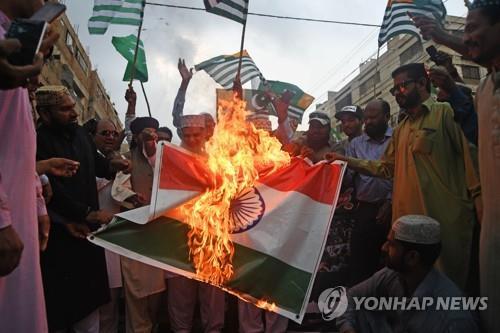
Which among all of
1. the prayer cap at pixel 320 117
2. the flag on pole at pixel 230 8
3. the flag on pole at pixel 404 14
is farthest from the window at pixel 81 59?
the prayer cap at pixel 320 117

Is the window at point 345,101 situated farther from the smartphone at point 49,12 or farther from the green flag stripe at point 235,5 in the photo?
the smartphone at point 49,12

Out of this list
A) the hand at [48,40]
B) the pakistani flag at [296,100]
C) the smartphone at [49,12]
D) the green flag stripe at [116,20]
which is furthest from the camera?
the pakistani flag at [296,100]

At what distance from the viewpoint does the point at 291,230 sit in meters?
3.63

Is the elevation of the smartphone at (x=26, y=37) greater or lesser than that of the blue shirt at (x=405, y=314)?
greater

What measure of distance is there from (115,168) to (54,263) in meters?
1.10

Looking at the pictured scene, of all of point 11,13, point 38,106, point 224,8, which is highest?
point 224,8

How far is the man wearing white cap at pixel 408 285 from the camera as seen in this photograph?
2876 mm

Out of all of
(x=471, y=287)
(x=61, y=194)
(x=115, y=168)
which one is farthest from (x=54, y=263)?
(x=471, y=287)

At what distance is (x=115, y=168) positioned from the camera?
13.6 feet

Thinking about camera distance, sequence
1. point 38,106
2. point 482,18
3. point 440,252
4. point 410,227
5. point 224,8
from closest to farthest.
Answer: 1. point 482,18
2. point 410,227
3. point 440,252
4. point 38,106
5. point 224,8

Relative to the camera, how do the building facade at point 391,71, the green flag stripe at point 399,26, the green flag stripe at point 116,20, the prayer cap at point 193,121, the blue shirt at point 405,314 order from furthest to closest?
the building facade at point 391,71 → the green flag stripe at point 399,26 → the green flag stripe at point 116,20 → the prayer cap at point 193,121 → the blue shirt at point 405,314

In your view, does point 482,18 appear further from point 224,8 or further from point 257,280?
point 224,8

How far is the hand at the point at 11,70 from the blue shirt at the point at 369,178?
375cm

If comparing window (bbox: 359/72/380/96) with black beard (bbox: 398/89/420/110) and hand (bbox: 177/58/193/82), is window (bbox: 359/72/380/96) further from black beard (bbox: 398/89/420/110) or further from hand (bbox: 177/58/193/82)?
black beard (bbox: 398/89/420/110)
